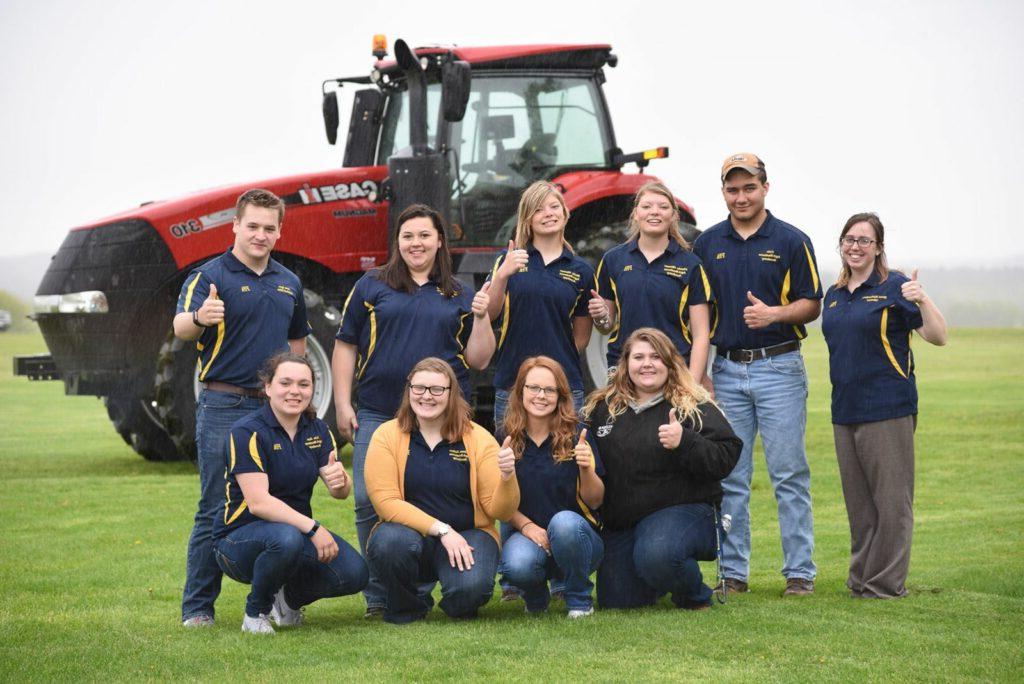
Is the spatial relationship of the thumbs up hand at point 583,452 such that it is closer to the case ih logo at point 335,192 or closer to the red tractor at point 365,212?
the red tractor at point 365,212

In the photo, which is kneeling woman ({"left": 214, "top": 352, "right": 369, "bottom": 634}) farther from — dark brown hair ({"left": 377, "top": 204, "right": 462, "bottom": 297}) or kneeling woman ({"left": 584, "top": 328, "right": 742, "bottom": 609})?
kneeling woman ({"left": 584, "top": 328, "right": 742, "bottom": 609})

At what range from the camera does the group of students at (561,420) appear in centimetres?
511

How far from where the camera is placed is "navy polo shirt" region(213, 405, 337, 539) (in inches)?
197

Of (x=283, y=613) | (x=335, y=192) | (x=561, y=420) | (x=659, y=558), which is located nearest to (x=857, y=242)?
(x=561, y=420)

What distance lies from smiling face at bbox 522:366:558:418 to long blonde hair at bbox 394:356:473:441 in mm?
254

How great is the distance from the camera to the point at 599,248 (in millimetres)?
8812

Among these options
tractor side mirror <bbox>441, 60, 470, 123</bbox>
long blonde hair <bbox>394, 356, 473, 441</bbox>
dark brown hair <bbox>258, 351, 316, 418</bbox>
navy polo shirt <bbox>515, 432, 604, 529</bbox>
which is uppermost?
tractor side mirror <bbox>441, 60, 470, 123</bbox>

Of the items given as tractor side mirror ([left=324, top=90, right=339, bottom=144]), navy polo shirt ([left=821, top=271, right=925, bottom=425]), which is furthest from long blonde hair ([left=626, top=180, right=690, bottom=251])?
tractor side mirror ([left=324, top=90, right=339, bottom=144])

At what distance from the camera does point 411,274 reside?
5.46 m

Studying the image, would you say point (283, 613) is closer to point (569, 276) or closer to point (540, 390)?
point (540, 390)

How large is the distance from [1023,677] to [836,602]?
3.75 ft

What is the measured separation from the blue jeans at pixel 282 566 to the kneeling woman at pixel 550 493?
61cm

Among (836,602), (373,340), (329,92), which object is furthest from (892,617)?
(329,92)

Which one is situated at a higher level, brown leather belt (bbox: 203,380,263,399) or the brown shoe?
brown leather belt (bbox: 203,380,263,399)
